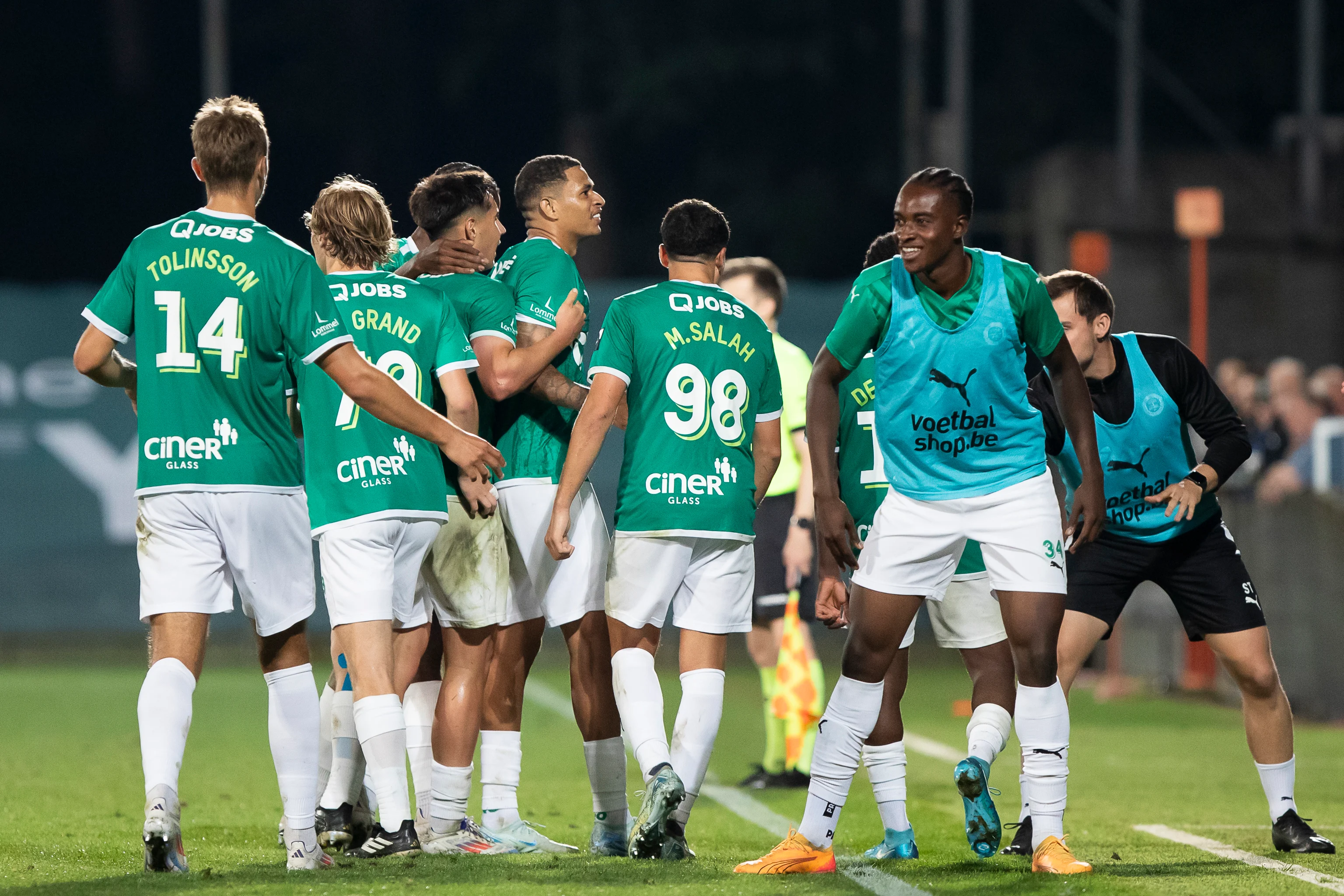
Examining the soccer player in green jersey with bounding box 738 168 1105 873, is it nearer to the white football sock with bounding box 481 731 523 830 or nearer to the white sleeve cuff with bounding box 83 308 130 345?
the white football sock with bounding box 481 731 523 830

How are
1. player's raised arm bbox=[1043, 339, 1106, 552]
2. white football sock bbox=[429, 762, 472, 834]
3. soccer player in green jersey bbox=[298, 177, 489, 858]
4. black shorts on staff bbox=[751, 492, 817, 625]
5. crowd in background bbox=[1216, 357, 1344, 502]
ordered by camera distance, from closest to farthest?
player's raised arm bbox=[1043, 339, 1106, 552] < soccer player in green jersey bbox=[298, 177, 489, 858] < white football sock bbox=[429, 762, 472, 834] < black shorts on staff bbox=[751, 492, 817, 625] < crowd in background bbox=[1216, 357, 1344, 502]

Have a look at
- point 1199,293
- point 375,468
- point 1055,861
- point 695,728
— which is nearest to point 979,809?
point 1055,861

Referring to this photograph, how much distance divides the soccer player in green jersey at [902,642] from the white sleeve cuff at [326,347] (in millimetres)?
1807

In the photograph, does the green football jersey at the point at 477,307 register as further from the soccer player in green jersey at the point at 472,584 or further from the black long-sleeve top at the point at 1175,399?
the black long-sleeve top at the point at 1175,399

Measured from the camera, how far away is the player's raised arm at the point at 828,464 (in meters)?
6.04

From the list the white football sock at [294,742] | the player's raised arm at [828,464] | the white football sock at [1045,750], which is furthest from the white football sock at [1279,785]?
the white football sock at [294,742]

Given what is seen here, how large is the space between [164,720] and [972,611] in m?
2.96

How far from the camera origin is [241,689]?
48.6ft

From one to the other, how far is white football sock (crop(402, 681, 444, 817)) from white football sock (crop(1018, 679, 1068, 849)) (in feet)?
6.92

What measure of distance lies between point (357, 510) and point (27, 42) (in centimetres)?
2988

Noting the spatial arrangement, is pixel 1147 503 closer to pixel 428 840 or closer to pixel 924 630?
pixel 428 840

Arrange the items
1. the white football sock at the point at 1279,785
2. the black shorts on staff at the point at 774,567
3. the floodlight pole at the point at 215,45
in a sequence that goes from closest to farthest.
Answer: the white football sock at the point at 1279,785, the black shorts on staff at the point at 774,567, the floodlight pole at the point at 215,45

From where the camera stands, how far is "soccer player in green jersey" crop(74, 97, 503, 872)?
19.5ft

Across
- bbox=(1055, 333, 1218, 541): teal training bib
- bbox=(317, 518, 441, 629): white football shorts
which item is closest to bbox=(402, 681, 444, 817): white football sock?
bbox=(317, 518, 441, 629): white football shorts
